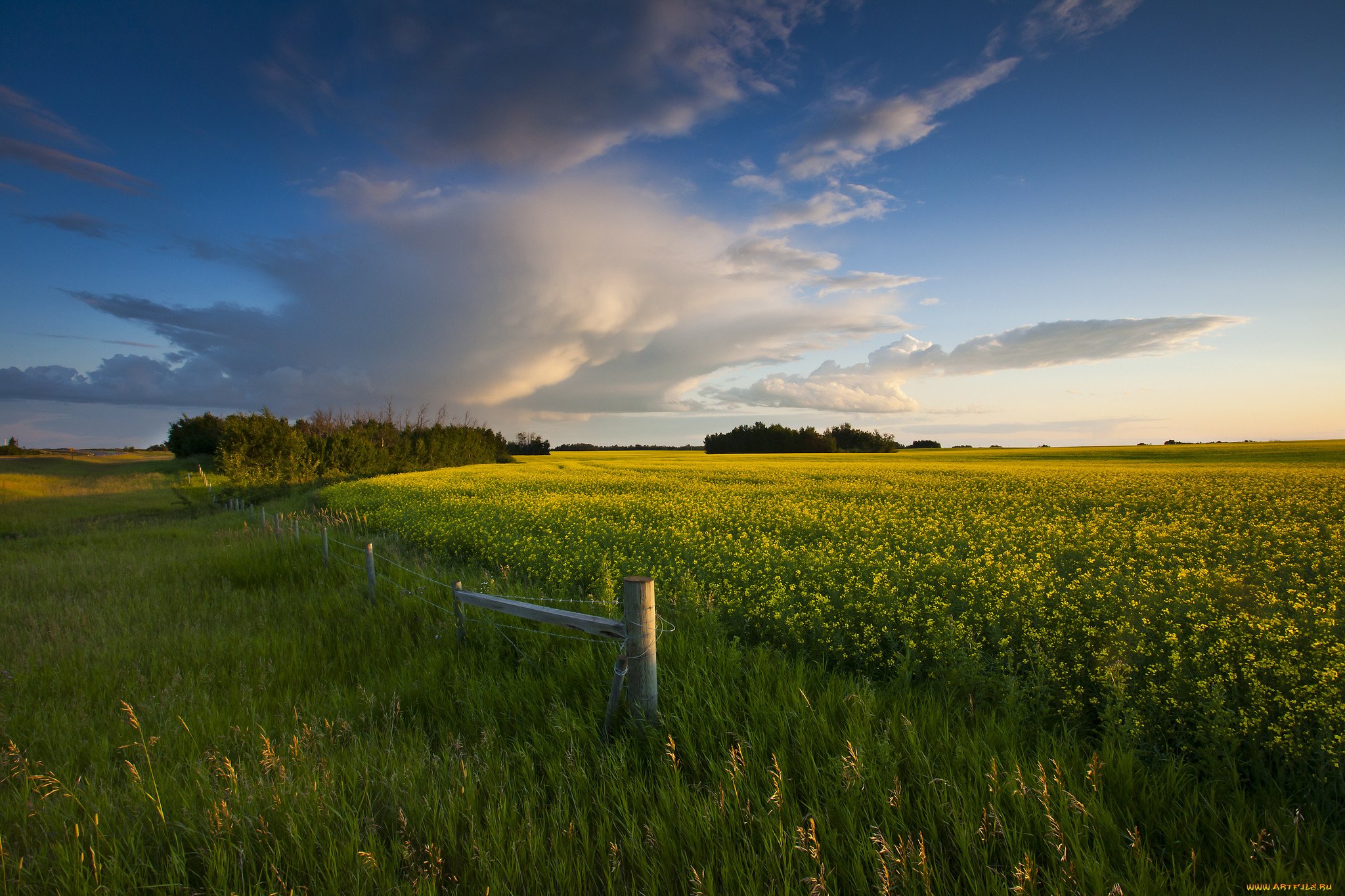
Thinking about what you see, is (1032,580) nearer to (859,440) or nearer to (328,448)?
(328,448)

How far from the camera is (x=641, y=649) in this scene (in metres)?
3.92

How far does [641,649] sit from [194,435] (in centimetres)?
10170

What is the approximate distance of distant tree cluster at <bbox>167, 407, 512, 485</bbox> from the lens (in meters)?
34.7

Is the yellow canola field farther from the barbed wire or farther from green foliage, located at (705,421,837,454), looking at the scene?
green foliage, located at (705,421,837,454)

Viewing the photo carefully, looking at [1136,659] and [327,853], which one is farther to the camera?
[1136,659]

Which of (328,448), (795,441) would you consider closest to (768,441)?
(795,441)

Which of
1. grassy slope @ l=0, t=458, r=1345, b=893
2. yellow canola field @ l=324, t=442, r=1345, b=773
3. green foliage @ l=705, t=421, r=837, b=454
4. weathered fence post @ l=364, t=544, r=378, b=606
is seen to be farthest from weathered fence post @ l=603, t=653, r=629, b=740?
green foliage @ l=705, t=421, r=837, b=454

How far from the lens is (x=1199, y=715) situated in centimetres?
382

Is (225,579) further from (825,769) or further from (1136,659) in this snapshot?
(1136,659)

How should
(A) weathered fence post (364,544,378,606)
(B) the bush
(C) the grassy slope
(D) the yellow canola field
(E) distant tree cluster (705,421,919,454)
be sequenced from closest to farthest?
(C) the grassy slope → (D) the yellow canola field → (A) weathered fence post (364,544,378,606) → (B) the bush → (E) distant tree cluster (705,421,919,454)

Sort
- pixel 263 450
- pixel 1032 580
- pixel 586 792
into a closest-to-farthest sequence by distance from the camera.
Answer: pixel 586 792 → pixel 1032 580 → pixel 263 450

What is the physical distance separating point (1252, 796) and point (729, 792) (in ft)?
10.7

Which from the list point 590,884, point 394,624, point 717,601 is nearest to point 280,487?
point 394,624

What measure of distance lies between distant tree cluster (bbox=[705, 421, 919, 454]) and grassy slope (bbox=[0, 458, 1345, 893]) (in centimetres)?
8152
